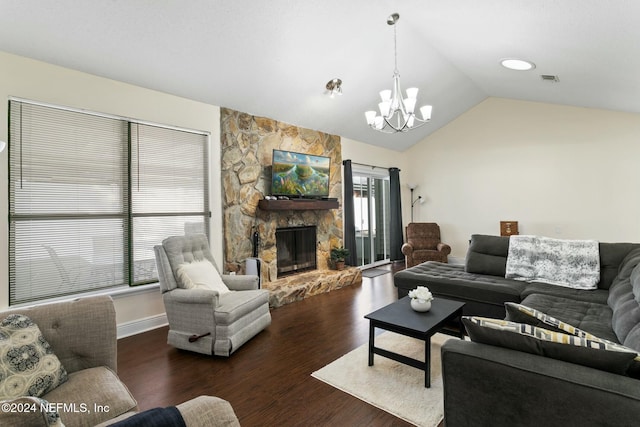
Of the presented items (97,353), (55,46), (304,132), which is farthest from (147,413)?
(304,132)

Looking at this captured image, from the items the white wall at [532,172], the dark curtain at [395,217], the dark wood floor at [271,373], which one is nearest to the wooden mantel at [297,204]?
the dark wood floor at [271,373]

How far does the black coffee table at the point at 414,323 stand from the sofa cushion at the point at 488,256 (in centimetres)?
123

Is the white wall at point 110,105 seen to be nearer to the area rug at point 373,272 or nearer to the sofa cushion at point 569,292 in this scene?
the area rug at point 373,272

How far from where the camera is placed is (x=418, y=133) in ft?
23.1

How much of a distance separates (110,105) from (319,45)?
2297 mm

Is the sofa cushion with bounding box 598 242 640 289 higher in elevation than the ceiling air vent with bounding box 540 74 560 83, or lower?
lower

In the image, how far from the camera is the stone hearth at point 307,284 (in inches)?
169

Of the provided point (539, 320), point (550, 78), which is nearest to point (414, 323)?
point (539, 320)

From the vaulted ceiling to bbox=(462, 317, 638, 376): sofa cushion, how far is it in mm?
2418

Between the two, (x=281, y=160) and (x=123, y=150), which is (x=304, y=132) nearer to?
(x=281, y=160)

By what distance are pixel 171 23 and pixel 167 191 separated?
5.82ft

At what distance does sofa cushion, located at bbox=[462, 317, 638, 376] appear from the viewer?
1214 mm

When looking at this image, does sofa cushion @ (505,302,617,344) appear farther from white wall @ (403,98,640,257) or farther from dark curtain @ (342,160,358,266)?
white wall @ (403,98,640,257)

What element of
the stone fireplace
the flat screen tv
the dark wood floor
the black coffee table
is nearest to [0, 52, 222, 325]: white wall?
the stone fireplace
